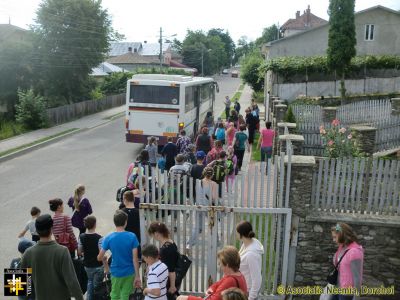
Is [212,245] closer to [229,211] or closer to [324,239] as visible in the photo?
[229,211]

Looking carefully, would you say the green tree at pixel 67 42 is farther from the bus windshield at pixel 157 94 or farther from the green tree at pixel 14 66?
the bus windshield at pixel 157 94

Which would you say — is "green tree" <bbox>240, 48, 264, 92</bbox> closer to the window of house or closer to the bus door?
the window of house

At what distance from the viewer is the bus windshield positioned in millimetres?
17516

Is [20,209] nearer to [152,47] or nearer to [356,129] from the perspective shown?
[356,129]

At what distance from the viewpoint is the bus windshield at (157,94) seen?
57.5ft

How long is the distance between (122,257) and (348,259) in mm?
2903

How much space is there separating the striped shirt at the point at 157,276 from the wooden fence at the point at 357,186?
2.81 metres

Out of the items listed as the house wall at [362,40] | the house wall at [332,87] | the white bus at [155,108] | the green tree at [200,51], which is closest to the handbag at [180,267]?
the white bus at [155,108]

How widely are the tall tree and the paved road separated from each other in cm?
1493

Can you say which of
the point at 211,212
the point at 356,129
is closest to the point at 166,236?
the point at 211,212

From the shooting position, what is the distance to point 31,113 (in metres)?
25.8

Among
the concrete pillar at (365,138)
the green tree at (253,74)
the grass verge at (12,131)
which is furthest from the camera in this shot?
the green tree at (253,74)

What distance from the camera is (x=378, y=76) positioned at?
3138cm

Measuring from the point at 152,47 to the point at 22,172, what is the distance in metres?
87.2
